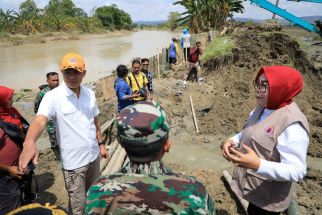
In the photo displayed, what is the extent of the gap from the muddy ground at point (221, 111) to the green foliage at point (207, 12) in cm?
774

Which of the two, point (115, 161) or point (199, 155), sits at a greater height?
point (115, 161)

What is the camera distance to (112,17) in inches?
2788

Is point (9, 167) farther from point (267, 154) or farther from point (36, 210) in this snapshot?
point (267, 154)

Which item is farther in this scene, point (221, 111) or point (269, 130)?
point (221, 111)

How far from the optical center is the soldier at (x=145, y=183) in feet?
4.38

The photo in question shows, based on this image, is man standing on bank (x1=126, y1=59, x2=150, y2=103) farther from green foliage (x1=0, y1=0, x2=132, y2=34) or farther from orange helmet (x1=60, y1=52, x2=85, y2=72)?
green foliage (x1=0, y1=0, x2=132, y2=34)

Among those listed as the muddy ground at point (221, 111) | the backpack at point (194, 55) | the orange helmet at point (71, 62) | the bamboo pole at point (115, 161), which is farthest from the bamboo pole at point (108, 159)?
the backpack at point (194, 55)

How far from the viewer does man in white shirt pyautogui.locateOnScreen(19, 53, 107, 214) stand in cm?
276

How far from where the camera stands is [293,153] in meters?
2.01

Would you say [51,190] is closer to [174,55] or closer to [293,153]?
[293,153]

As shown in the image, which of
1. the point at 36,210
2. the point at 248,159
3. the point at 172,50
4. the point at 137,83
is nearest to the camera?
the point at 36,210

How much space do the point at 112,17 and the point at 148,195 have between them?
73493mm

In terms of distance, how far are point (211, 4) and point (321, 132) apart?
51.5 feet

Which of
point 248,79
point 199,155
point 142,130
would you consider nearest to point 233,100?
point 248,79
